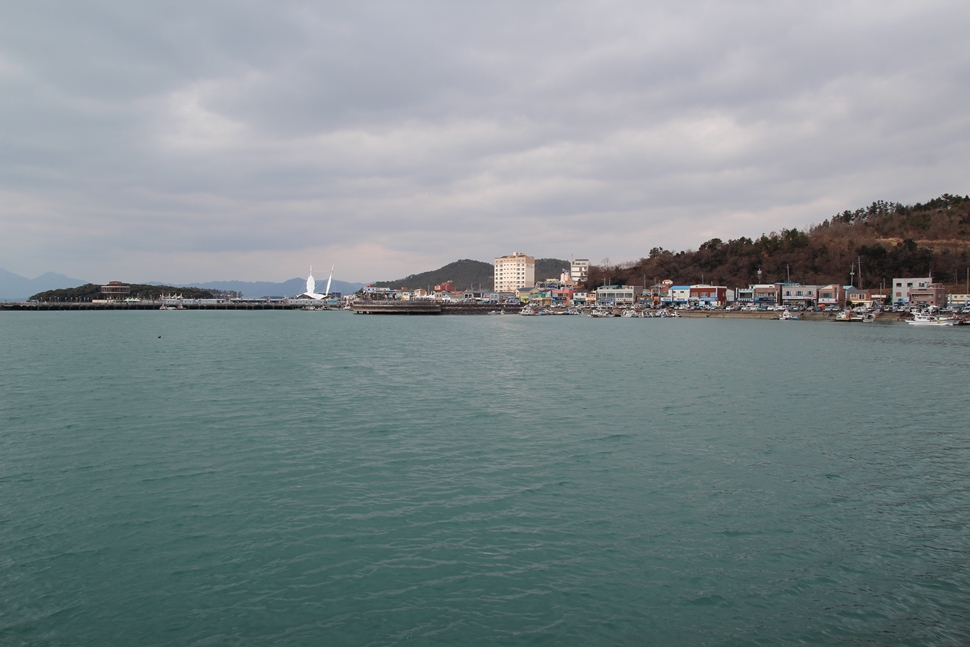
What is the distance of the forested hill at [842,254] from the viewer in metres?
71.4

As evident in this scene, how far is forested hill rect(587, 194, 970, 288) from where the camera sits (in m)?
71.4

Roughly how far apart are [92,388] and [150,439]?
7.57 m

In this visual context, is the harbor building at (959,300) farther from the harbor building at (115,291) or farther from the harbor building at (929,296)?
the harbor building at (115,291)

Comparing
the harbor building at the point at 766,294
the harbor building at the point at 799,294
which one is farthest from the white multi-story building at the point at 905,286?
the harbor building at the point at 766,294

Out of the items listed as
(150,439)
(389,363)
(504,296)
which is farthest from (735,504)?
(504,296)

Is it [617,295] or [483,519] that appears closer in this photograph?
[483,519]

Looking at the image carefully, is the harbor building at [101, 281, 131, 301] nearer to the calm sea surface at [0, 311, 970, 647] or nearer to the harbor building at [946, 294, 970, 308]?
the calm sea surface at [0, 311, 970, 647]

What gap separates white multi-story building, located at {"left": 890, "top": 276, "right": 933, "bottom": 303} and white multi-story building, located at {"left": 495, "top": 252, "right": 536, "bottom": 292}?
274 ft

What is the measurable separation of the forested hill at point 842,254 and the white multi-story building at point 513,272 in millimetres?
38173

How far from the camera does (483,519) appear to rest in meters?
6.39

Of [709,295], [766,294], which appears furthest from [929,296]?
[709,295]

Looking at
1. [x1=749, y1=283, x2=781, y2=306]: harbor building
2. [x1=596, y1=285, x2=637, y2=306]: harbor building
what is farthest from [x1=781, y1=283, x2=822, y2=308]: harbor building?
[x1=596, y1=285, x2=637, y2=306]: harbor building

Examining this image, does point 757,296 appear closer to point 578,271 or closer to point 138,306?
point 578,271

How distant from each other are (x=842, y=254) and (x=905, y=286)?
15.7 meters
